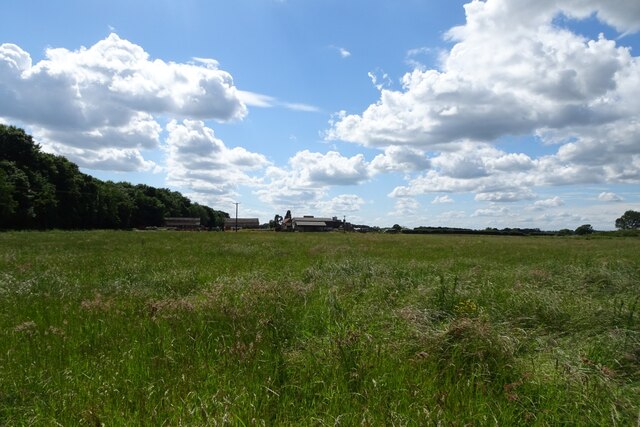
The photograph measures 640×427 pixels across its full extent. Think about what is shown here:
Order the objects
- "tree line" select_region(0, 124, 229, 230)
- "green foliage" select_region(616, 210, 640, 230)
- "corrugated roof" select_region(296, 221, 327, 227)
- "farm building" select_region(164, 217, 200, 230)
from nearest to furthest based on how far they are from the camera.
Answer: "tree line" select_region(0, 124, 229, 230) → "green foliage" select_region(616, 210, 640, 230) → "corrugated roof" select_region(296, 221, 327, 227) → "farm building" select_region(164, 217, 200, 230)

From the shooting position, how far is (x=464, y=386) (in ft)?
14.1

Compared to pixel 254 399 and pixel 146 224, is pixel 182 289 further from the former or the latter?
pixel 146 224

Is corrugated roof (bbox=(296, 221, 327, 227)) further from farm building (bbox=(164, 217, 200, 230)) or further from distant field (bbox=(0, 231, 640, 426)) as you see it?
distant field (bbox=(0, 231, 640, 426))

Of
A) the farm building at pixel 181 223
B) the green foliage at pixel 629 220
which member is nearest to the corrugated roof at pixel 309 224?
the farm building at pixel 181 223

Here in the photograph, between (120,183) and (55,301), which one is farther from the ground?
(120,183)

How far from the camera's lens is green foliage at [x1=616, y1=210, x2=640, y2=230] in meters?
142

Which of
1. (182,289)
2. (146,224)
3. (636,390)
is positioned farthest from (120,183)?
(636,390)

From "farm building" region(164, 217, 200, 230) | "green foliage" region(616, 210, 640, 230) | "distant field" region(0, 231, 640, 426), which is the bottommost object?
"distant field" region(0, 231, 640, 426)

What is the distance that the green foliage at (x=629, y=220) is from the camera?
142250mm

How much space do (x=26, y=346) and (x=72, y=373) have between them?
4.75 feet

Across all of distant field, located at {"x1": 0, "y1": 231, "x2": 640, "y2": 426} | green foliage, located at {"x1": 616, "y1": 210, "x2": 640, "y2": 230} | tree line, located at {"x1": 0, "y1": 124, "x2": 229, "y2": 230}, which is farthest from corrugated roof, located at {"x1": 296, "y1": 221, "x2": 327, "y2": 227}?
distant field, located at {"x1": 0, "y1": 231, "x2": 640, "y2": 426}

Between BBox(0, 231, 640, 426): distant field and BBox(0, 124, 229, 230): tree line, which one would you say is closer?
BBox(0, 231, 640, 426): distant field

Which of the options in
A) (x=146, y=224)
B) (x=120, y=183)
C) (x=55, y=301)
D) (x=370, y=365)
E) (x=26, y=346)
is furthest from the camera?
(x=120, y=183)

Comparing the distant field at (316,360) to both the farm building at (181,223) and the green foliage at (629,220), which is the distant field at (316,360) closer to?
the farm building at (181,223)
